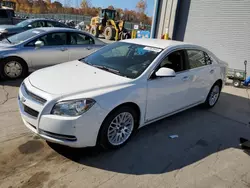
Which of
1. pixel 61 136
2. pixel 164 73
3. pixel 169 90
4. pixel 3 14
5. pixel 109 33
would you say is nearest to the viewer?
pixel 61 136

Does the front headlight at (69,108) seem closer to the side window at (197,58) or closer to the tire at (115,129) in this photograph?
the tire at (115,129)

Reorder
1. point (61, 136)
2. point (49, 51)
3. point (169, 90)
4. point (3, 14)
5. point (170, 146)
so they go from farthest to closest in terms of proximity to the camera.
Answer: point (3, 14) < point (49, 51) < point (169, 90) < point (170, 146) < point (61, 136)

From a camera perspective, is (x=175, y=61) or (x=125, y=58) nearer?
(x=125, y=58)

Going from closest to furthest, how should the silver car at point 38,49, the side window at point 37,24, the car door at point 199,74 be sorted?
the car door at point 199,74
the silver car at point 38,49
the side window at point 37,24

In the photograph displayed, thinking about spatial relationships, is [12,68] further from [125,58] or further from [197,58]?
[197,58]

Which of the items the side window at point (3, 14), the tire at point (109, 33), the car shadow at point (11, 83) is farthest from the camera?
the tire at point (109, 33)

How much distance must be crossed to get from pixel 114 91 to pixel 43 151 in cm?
131

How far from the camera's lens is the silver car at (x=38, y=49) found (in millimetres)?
6012

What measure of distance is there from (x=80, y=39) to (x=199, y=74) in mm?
4122

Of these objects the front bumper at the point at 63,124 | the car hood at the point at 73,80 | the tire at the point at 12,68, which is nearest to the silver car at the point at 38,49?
the tire at the point at 12,68

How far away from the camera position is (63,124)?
2.74 metres

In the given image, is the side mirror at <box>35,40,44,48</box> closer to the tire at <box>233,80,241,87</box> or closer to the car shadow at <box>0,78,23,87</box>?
the car shadow at <box>0,78,23,87</box>

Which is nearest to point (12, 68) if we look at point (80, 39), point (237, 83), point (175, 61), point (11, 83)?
point (11, 83)

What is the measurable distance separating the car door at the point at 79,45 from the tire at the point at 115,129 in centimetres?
418
